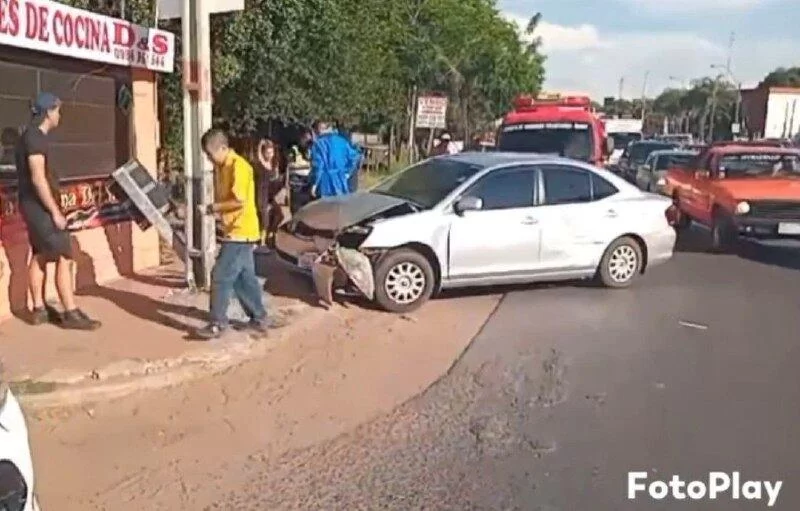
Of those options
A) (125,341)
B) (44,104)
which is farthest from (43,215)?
(125,341)

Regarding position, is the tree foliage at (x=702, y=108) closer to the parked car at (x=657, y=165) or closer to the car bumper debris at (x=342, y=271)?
the parked car at (x=657, y=165)

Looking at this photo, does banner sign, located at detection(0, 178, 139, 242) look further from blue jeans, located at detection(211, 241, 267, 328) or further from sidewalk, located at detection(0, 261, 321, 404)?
blue jeans, located at detection(211, 241, 267, 328)

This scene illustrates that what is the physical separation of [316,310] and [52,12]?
3.56 m

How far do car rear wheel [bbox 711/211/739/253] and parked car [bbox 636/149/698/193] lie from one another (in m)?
5.88

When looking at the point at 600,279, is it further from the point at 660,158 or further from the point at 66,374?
the point at 660,158

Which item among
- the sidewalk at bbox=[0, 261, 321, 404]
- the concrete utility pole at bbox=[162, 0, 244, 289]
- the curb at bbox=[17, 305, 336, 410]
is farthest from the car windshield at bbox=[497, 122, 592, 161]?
the curb at bbox=[17, 305, 336, 410]

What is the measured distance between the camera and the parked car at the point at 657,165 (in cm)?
2164

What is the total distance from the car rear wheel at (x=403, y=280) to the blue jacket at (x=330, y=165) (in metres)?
2.90

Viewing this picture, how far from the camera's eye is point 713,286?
11742 mm

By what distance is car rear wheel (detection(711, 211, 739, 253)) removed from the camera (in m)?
14.6

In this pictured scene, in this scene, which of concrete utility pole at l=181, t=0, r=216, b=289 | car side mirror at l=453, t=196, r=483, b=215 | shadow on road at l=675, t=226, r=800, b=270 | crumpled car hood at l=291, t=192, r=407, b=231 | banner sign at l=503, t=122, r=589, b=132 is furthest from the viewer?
banner sign at l=503, t=122, r=589, b=132

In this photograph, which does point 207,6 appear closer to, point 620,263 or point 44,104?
point 44,104

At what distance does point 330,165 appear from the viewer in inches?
483

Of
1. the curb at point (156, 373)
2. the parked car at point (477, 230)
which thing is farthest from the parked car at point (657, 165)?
the curb at point (156, 373)
